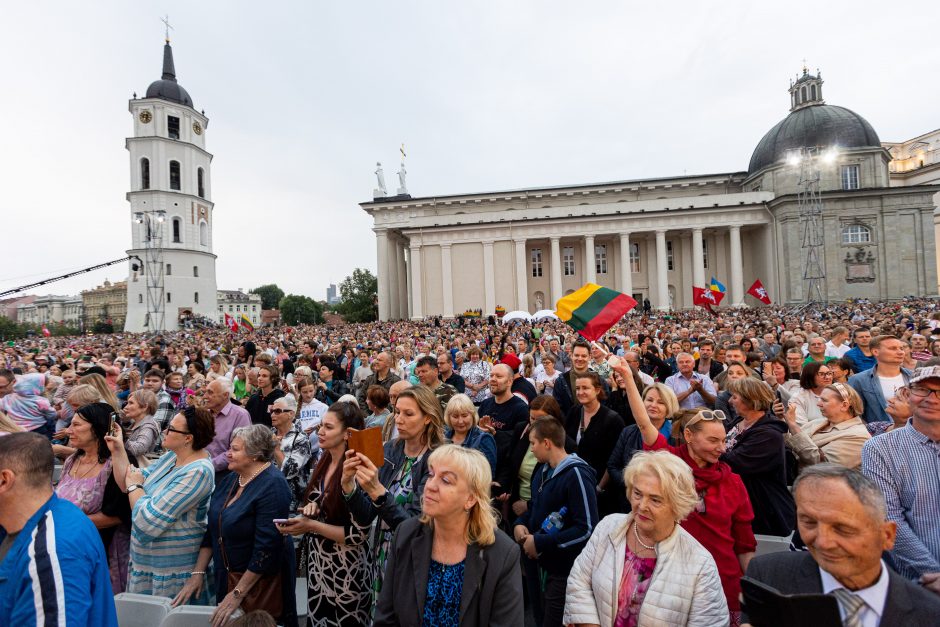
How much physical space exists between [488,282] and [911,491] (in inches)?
1705

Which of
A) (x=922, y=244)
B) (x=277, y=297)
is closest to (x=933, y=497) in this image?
(x=922, y=244)

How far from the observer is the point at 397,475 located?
3781 mm

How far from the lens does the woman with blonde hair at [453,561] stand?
8.21ft

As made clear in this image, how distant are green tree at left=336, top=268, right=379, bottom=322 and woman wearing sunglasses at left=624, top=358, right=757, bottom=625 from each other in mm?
72844

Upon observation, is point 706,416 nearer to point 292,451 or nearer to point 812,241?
point 292,451

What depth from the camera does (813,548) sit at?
1.97 m

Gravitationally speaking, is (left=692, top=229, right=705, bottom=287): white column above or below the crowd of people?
above

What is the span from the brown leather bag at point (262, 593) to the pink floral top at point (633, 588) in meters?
2.36

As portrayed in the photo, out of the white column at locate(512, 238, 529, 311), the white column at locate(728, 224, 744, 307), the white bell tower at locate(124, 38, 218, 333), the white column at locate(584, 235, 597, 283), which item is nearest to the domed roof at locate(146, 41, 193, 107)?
the white bell tower at locate(124, 38, 218, 333)

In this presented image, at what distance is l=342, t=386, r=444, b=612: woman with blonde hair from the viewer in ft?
9.49

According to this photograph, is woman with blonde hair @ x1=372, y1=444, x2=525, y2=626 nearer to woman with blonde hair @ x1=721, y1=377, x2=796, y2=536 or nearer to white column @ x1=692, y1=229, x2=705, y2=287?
woman with blonde hair @ x1=721, y1=377, x2=796, y2=536

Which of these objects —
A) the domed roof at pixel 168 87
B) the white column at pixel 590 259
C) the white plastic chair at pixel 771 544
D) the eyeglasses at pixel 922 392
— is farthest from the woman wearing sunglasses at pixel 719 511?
the domed roof at pixel 168 87

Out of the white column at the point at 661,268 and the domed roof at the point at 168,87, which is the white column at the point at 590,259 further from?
the domed roof at the point at 168,87

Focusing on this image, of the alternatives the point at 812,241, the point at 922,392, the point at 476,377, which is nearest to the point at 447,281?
the point at 812,241
